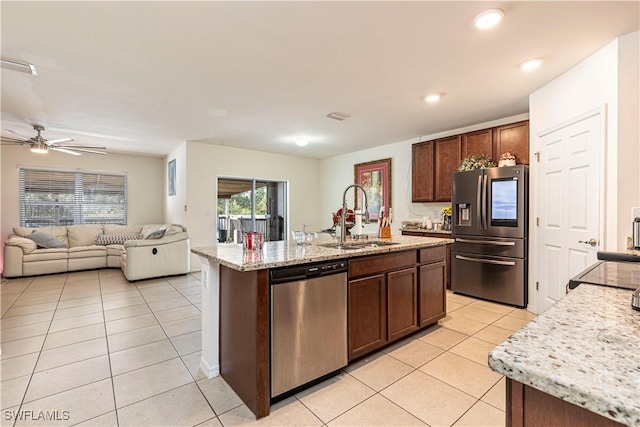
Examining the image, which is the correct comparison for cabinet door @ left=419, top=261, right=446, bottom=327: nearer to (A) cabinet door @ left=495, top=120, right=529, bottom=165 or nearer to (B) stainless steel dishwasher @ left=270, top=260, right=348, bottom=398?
(B) stainless steel dishwasher @ left=270, top=260, right=348, bottom=398

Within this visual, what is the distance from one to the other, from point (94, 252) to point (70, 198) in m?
1.65

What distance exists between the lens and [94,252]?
5875 millimetres

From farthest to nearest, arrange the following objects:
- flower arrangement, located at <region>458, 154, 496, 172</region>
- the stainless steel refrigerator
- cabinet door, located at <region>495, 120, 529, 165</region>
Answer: flower arrangement, located at <region>458, 154, 496, 172</region>
cabinet door, located at <region>495, 120, 529, 165</region>
the stainless steel refrigerator

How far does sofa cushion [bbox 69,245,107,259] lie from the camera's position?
5.68 metres

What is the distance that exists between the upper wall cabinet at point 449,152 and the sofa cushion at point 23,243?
6.96 meters

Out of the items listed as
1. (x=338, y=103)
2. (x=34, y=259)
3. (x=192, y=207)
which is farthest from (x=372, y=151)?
(x=34, y=259)

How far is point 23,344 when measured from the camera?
2.68 meters

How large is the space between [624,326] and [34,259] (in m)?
7.52

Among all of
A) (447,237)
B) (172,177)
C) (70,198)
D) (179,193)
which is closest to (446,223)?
(447,237)

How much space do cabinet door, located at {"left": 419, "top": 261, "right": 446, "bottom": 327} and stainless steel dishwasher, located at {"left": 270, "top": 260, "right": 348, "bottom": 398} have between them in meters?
1.06

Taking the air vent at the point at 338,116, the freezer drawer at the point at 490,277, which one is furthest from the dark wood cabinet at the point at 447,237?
the air vent at the point at 338,116

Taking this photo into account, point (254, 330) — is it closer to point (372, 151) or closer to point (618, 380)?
point (618, 380)

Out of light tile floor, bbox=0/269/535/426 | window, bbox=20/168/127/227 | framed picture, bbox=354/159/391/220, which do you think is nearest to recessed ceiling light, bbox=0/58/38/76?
light tile floor, bbox=0/269/535/426

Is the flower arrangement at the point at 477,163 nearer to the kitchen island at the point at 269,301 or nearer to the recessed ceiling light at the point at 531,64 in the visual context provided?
the recessed ceiling light at the point at 531,64
